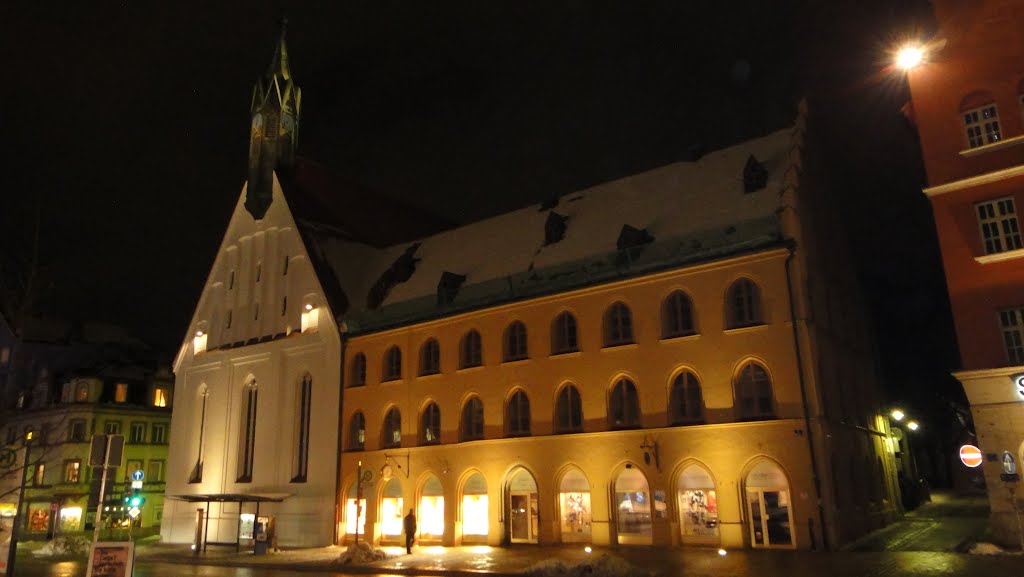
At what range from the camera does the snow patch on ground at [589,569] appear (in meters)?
19.9

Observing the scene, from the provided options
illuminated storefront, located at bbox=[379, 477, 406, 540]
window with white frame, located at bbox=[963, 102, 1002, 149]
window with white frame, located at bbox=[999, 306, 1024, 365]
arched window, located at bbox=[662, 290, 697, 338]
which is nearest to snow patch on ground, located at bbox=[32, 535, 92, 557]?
illuminated storefront, located at bbox=[379, 477, 406, 540]

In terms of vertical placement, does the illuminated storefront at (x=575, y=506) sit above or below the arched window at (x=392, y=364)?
below

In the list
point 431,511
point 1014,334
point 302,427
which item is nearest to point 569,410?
point 431,511

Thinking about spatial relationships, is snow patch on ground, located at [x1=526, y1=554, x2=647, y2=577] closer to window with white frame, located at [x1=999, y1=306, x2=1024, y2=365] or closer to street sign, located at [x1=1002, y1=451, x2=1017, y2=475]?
street sign, located at [x1=1002, y1=451, x2=1017, y2=475]

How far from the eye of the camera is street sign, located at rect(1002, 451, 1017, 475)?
22453mm

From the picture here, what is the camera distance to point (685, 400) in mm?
28422

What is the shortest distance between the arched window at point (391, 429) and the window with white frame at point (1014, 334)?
2549cm

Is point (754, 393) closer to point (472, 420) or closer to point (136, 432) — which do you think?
point (472, 420)

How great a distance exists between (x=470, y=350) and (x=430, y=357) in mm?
2612

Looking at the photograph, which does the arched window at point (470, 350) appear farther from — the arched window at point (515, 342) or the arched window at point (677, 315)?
the arched window at point (677, 315)

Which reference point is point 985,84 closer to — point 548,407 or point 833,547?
point 833,547

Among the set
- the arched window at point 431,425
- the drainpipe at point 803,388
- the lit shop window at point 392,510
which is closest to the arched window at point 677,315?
the drainpipe at point 803,388

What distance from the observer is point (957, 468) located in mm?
62062

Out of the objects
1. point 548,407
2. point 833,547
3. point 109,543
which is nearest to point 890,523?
point 833,547
